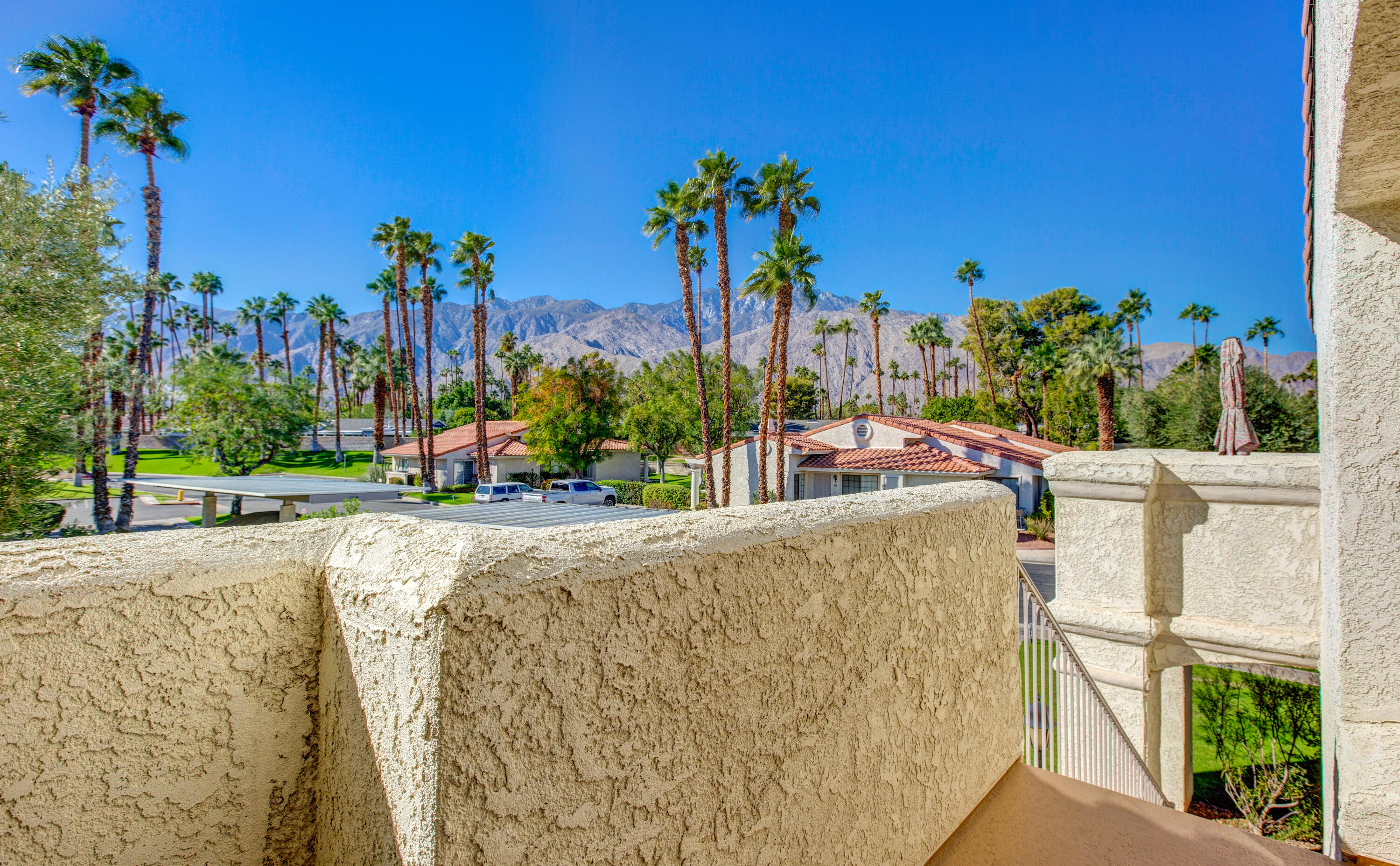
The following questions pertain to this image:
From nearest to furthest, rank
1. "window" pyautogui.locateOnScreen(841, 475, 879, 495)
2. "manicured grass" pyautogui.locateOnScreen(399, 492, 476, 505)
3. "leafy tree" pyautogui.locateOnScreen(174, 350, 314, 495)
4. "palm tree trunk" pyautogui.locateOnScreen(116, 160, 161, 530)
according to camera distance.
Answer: "palm tree trunk" pyautogui.locateOnScreen(116, 160, 161, 530), "window" pyautogui.locateOnScreen(841, 475, 879, 495), "leafy tree" pyautogui.locateOnScreen(174, 350, 314, 495), "manicured grass" pyautogui.locateOnScreen(399, 492, 476, 505)

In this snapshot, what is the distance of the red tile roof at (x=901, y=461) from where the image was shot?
82.2 feet

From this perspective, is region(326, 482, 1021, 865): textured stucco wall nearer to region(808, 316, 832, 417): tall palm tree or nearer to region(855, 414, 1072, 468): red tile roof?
region(855, 414, 1072, 468): red tile roof

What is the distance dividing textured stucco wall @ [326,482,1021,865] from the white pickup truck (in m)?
27.0

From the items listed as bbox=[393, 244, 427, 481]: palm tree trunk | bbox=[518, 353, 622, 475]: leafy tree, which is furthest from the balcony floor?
bbox=[393, 244, 427, 481]: palm tree trunk

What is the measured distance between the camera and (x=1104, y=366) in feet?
92.1

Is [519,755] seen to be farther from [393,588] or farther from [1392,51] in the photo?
[1392,51]

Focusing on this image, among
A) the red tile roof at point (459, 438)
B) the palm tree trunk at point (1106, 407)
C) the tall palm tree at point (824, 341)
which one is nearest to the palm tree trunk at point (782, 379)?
the palm tree trunk at point (1106, 407)

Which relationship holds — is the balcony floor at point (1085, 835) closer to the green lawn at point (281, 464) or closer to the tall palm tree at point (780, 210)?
the tall palm tree at point (780, 210)

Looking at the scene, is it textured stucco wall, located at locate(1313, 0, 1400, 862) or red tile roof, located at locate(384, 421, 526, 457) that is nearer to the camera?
textured stucco wall, located at locate(1313, 0, 1400, 862)

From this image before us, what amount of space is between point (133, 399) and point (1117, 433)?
41911 mm

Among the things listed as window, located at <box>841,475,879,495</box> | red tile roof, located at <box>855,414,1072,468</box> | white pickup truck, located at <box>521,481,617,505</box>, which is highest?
red tile roof, located at <box>855,414,1072,468</box>

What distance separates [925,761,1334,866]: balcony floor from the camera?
102 inches

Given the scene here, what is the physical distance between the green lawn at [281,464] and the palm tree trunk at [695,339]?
1091 inches

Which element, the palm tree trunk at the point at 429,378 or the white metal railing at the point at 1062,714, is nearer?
the white metal railing at the point at 1062,714
